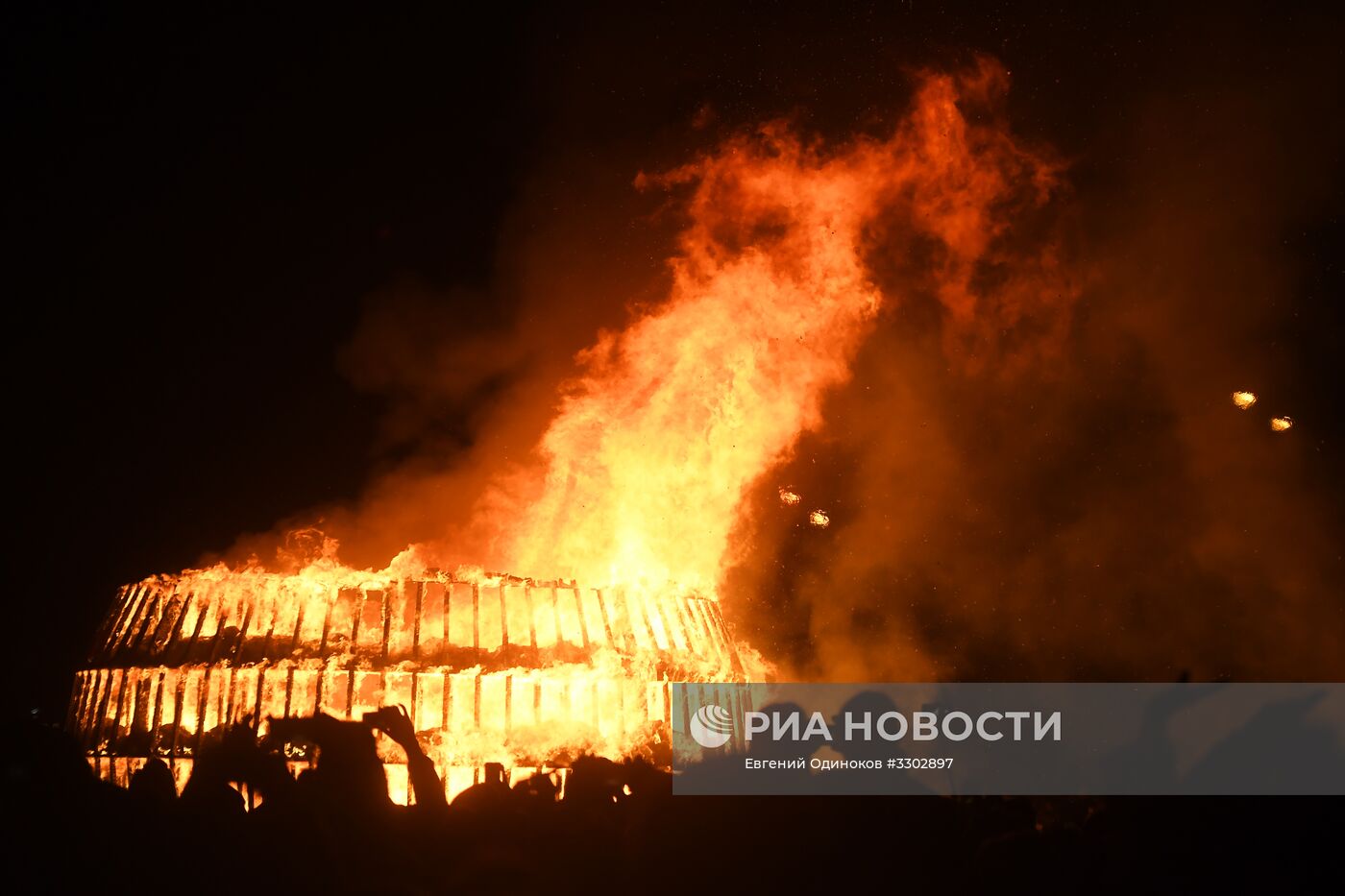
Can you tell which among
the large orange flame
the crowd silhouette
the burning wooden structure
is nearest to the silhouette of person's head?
the crowd silhouette

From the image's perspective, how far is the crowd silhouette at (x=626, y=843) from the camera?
16.8 ft

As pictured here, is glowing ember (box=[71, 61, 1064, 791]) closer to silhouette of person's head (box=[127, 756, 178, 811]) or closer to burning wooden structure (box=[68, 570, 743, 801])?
burning wooden structure (box=[68, 570, 743, 801])

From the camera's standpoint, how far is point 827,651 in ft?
46.1

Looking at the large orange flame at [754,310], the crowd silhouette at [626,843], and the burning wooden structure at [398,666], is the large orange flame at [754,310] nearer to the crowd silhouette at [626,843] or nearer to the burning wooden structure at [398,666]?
the burning wooden structure at [398,666]

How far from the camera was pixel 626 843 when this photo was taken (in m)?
5.47

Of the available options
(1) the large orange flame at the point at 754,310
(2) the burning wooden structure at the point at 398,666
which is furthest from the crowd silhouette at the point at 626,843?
(1) the large orange flame at the point at 754,310

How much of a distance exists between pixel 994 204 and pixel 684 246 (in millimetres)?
4151

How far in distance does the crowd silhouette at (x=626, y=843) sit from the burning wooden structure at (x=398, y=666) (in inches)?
51.3

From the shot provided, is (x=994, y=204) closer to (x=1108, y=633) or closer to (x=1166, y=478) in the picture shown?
(x=1166, y=478)

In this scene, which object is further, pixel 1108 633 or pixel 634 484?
pixel 1108 633

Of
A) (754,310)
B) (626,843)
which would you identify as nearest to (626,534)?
(754,310)

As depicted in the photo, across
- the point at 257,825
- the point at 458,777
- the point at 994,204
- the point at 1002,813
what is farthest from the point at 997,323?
the point at 257,825

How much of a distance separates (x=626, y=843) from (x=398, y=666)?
8.81ft

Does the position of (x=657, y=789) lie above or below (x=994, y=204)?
below
